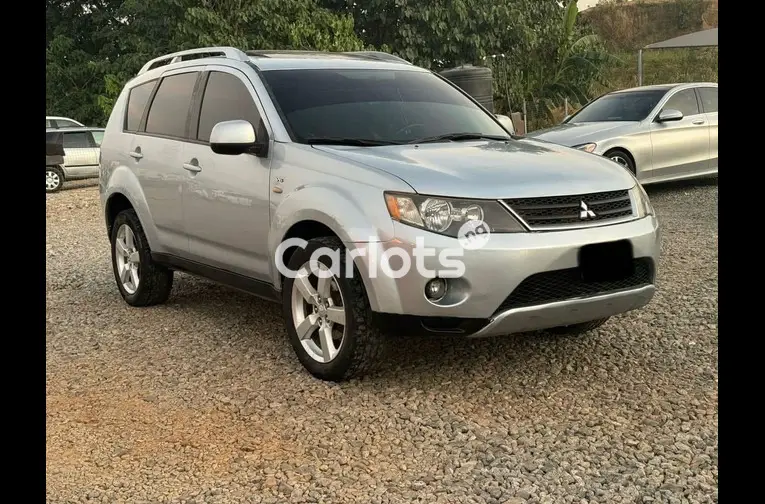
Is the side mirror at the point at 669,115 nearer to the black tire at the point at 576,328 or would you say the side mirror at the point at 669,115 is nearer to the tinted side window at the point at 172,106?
the black tire at the point at 576,328

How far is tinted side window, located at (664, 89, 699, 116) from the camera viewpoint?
11086 mm

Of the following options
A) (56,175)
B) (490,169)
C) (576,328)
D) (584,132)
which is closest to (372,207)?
(490,169)

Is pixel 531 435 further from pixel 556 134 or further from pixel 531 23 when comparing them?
pixel 531 23

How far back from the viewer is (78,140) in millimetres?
18500

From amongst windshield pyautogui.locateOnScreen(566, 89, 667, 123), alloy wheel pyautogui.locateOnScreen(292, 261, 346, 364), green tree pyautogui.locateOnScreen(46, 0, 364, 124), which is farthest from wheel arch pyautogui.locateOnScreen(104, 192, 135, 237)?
green tree pyautogui.locateOnScreen(46, 0, 364, 124)

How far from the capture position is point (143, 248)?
5.91 meters

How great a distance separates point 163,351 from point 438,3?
18779 millimetres

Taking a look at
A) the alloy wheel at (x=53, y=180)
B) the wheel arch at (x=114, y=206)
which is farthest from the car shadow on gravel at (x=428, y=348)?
the alloy wheel at (x=53, y=180)

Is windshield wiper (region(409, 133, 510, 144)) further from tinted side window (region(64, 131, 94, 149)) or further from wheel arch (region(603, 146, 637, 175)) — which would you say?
tinted side window (region(64, 131, 94, 149))

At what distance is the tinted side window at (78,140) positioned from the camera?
60.0 feet

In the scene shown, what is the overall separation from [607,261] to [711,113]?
332 inches

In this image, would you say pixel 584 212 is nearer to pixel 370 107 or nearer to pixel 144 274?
pixel 370 107

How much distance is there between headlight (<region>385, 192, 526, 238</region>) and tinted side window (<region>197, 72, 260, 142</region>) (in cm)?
143
